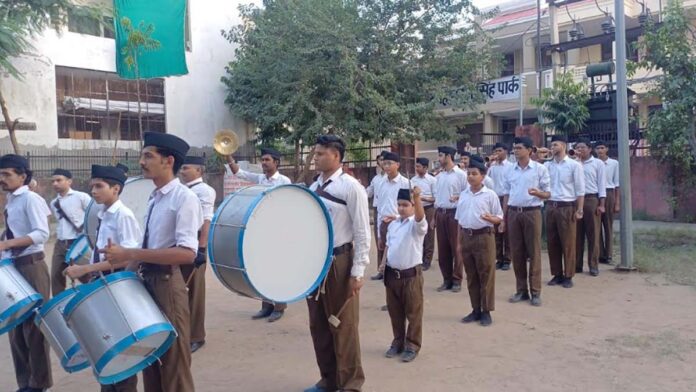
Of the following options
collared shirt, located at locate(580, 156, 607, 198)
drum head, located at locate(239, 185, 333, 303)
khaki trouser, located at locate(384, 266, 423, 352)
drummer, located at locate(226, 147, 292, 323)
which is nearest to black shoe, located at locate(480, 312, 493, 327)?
khaki trouser, located at locate(384, 266, 423, 352)

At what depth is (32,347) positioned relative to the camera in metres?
4.80

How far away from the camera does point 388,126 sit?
1747 centimetres

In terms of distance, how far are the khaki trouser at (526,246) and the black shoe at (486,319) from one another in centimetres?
108

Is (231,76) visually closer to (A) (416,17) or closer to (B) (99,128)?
(B) (99,128)

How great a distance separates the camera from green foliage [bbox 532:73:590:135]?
13.1 m

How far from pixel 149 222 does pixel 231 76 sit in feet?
62.6

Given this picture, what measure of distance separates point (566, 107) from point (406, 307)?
9.30 metres

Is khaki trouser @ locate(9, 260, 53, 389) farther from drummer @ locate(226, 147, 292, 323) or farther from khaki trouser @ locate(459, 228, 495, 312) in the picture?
khaki trouser @ locate(459, 228, 495, 312)

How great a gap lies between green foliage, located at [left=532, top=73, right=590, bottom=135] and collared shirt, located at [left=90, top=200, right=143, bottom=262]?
1065cm

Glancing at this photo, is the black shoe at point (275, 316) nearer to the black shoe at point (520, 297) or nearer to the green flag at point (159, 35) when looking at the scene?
the black shoe at point (520, 297)

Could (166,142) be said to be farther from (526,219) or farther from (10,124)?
(10,124)

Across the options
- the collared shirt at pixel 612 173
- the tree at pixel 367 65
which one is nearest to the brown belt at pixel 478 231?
Answer: the collared shirt at pixel 612 173

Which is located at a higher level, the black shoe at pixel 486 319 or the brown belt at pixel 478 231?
the brown belt at pixel 478 231

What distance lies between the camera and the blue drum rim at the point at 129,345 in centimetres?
332
